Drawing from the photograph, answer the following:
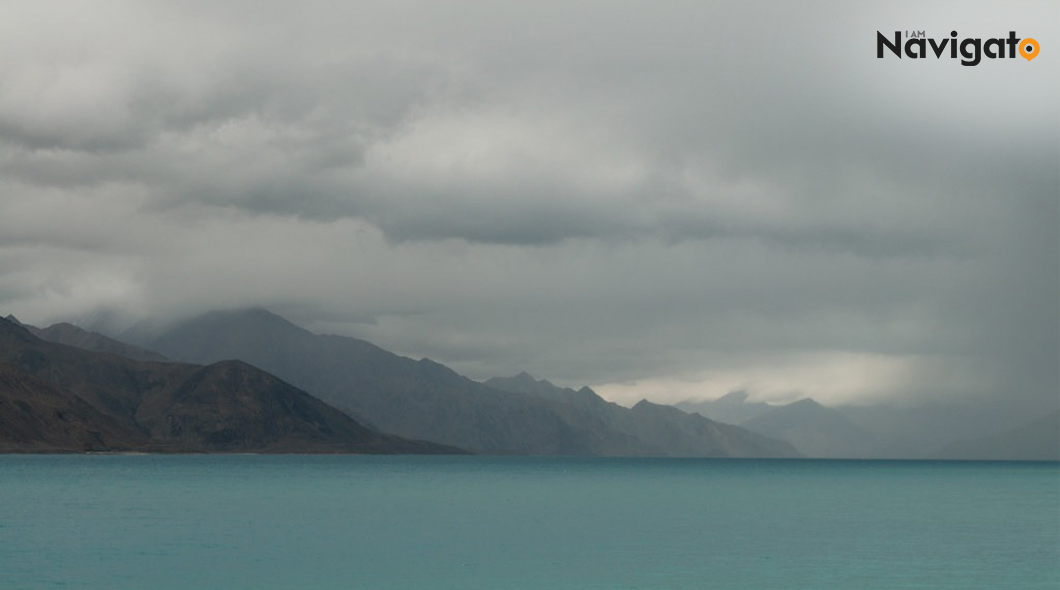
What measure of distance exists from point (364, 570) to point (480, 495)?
103596 mm

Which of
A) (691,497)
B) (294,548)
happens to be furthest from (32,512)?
(691,497)

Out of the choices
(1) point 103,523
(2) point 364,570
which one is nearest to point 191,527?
(1) point 103,523

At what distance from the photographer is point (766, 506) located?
15612cm

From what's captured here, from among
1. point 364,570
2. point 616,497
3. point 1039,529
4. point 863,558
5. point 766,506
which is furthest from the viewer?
point 616,497

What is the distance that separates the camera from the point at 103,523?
109062 millimetres

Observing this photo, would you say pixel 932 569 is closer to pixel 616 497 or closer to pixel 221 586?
pixel 221 586

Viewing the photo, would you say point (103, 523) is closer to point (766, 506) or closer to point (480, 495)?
point (480, 495)

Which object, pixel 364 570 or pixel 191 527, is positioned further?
pixel 191 527

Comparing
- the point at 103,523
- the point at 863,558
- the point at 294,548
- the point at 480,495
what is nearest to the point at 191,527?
the point at 103,523

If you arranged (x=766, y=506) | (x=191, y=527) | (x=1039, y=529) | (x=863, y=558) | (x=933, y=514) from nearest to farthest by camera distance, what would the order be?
(x=863, y=558), (x=191, y=527), (x=1039, y=529), (x=933, y=514), (x=766, y=506)

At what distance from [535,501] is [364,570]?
87829 mm

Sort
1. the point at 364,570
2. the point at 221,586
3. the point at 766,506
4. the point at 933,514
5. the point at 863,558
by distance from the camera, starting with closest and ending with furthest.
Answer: the point at 221,586 → the point at 364,570 → the point at 863,558 → the point at 933,514 → the point at 766,506

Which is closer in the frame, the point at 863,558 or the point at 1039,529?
the point at 863,558

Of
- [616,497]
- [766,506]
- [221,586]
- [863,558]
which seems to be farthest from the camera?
[616,497]
